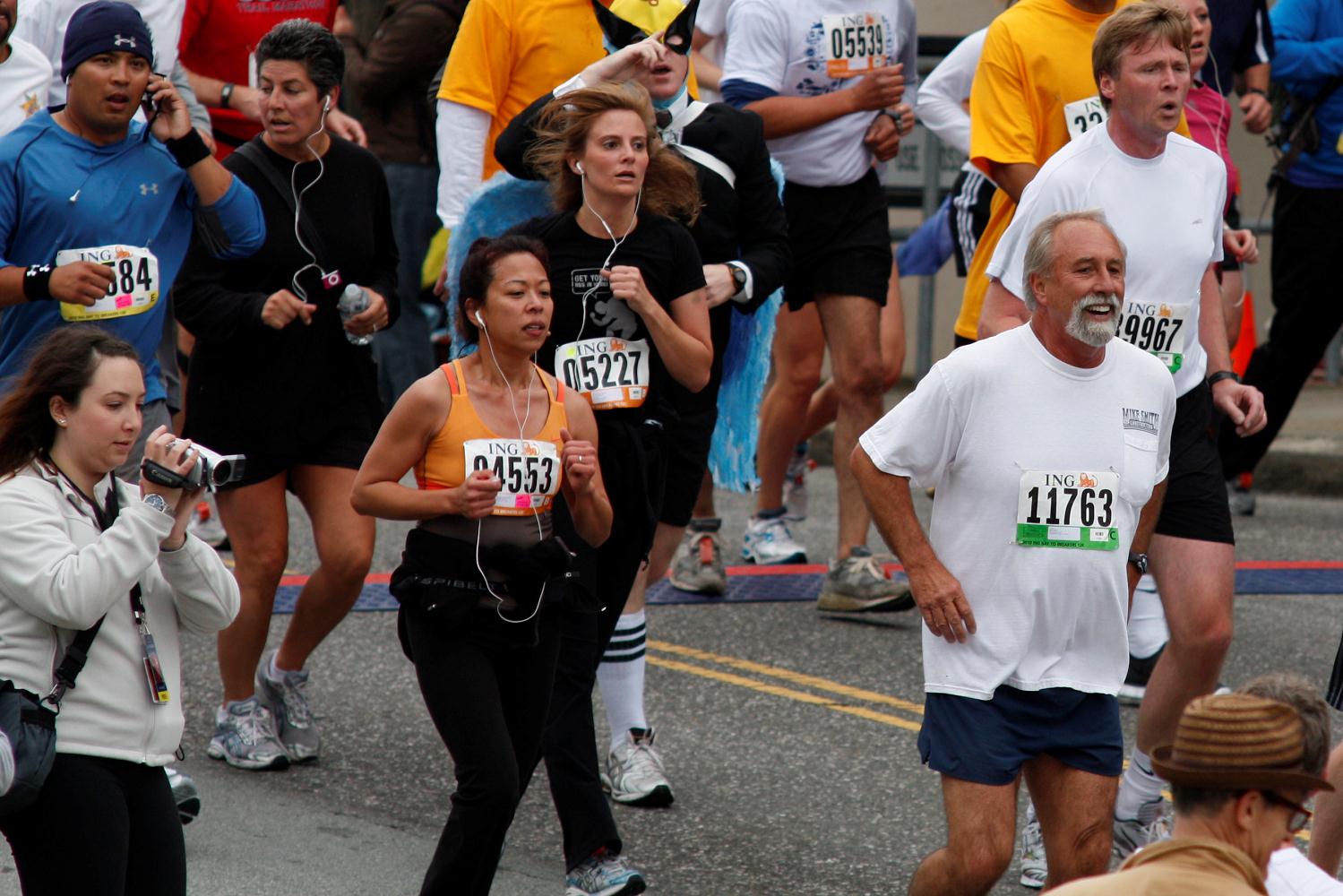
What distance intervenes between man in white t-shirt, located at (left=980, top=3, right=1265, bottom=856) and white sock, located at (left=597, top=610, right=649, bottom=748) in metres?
1.29

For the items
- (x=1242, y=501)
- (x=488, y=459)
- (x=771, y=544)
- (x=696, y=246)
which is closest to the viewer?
(x=488, y=459)

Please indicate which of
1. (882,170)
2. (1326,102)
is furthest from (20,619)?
(1326,102)

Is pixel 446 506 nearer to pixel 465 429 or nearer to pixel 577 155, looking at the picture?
pixel 465 429

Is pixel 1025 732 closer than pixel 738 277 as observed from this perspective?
Yes

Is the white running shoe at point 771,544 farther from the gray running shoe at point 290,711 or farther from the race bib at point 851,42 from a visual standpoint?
the gray running shoe at point 290,711

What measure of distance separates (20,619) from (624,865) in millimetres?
1703

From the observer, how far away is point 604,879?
504cm

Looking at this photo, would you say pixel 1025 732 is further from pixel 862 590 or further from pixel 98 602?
pixel 862 590

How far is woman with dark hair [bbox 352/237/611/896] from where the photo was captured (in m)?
4.63

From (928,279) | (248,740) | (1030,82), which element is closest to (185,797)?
(248,740)

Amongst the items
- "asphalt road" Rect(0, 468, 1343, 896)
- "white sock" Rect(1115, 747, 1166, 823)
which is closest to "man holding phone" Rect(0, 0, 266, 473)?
"asphalt road" Rect(0, 468, 1343, 896)

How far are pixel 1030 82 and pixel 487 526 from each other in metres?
2.37

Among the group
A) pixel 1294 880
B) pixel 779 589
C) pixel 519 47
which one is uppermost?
pixel 519 47

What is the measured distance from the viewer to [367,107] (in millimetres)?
10766
